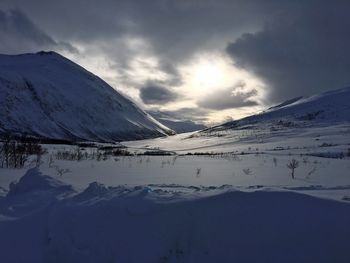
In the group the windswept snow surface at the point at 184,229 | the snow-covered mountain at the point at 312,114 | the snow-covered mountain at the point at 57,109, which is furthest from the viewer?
the snow-covered mountain at the point at 57,109

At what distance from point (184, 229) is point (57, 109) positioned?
15927 centimetres

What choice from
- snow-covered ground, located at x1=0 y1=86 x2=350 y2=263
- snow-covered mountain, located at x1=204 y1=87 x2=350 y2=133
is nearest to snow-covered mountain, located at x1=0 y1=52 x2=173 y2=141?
snow-covered mountain, located at x1=204 y1=87 x2=350 y2=133

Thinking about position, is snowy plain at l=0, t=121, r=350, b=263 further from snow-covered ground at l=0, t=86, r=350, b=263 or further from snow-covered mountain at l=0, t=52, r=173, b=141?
snow-covered mountain at l=0, t=52, r=173, b=141

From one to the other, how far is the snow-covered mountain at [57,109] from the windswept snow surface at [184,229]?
12018 centimetres

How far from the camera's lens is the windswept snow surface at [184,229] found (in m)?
4.55

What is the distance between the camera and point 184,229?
16.3ft

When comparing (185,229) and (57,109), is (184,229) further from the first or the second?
(57,109)

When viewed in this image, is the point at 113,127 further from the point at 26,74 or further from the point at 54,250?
the point at 54,250

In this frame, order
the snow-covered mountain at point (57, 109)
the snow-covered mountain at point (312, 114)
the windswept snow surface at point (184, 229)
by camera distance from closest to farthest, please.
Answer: the windswept snow surface at point (184, 229) < the snow-covered mountain at point (312, 114) < the snow-covered mountain at point (57, 109)

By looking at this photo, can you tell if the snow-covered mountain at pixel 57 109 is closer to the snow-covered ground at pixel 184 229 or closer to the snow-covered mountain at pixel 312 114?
the snow-covered mountain at pixel 312 114

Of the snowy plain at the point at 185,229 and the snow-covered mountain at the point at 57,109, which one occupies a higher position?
the snow-covered mountain at the point at 57,109

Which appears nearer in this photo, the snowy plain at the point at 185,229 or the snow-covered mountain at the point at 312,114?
the snowy plain at the point at 185,229

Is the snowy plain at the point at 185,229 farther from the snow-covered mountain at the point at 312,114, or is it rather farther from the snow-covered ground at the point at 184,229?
the snow-covered mountain at the point at 312,114

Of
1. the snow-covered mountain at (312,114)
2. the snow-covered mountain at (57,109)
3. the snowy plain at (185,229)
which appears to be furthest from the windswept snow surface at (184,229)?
the snow-covered mountain at (57,109)
